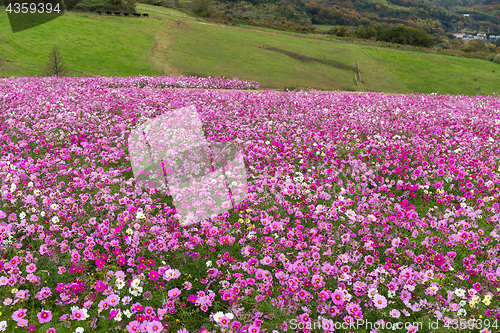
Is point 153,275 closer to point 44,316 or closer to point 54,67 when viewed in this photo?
point 44,316

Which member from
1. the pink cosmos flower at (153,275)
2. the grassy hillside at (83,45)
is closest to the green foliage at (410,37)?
the grassy hillside at (83,45)

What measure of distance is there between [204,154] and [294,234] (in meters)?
3.92

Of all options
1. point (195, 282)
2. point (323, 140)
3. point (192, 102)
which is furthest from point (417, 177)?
point (192, 102)

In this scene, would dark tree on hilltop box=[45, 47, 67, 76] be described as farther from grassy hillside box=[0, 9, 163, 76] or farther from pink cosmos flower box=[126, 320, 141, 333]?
pink cosmos flower box=[126, 320, 141, 333]

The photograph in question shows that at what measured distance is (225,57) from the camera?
1719 inches

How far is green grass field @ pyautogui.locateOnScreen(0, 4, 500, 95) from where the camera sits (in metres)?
37.2

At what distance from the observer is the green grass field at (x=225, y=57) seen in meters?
37.2

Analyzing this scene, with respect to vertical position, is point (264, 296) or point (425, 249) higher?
point (425, 249)

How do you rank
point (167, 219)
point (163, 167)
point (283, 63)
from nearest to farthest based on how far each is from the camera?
1. point (167, 219)
2. point (163, 167)
3. point (283, 63)

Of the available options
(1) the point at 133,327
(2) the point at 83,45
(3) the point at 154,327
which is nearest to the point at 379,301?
(3) the point at 154,327

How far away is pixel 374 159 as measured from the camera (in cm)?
850

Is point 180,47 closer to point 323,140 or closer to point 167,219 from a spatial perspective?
point 323,140

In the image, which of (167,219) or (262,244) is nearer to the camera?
(262,244)

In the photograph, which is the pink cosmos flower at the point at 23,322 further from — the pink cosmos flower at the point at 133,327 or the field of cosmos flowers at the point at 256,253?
the pink cosmos flower at the point at 133,327
